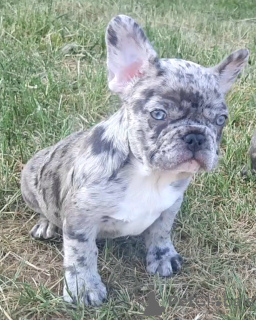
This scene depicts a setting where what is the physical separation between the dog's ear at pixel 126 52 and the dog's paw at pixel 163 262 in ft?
3.89

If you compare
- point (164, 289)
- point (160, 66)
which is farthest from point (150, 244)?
point (160, 66)

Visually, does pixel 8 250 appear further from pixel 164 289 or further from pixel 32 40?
pixel 32 40

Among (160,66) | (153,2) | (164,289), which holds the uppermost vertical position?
(160,66)

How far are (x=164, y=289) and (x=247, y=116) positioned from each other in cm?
261

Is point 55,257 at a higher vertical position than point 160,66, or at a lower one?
lower

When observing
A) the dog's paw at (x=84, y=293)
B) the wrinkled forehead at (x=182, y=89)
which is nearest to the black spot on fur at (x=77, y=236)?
the dog's paw at (x=84, y=293)

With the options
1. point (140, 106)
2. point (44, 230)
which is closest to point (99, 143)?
point (140, 106)

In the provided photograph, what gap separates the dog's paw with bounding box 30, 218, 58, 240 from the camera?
4.31m

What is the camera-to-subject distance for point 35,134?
541 cm

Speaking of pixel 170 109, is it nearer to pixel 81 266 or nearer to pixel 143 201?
pixel 143 201

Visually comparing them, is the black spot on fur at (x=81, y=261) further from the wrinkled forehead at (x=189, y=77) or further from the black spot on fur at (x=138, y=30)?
the black spot on fur at (x=138, y=30)

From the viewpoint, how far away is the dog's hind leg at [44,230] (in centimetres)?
431

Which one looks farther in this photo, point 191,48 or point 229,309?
point 191,48

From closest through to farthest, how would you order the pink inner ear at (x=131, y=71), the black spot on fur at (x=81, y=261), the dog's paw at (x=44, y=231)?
the pink inner ear at (x=131, y=71) < the black spot on fur at (x=81, y=261) < the dog's paw at (x=44, y=231)
